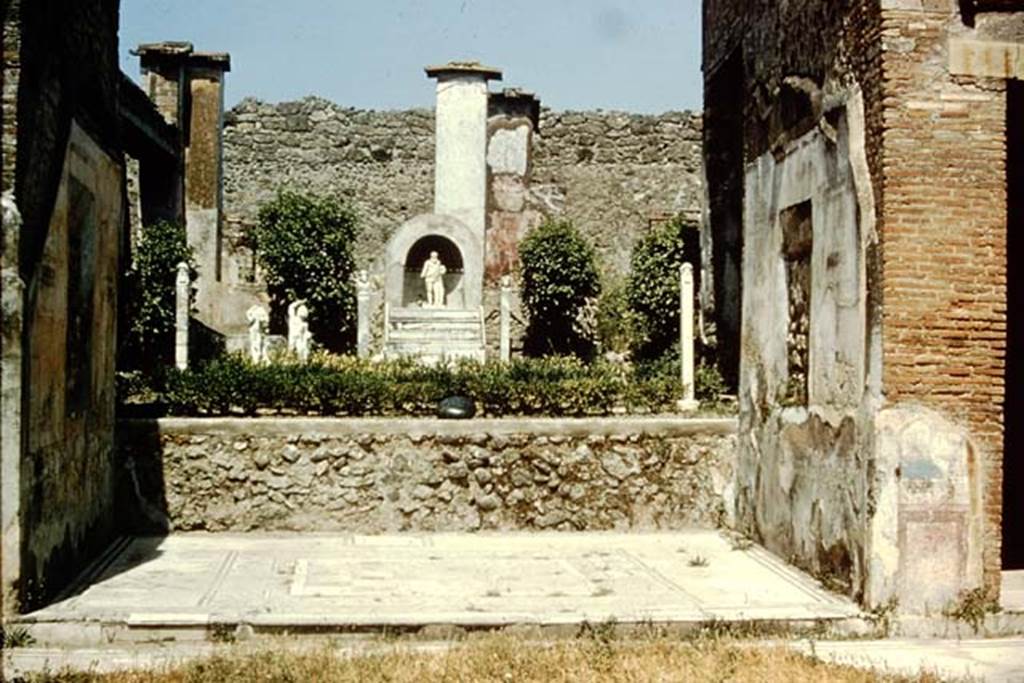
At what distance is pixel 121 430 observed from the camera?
11.0 m

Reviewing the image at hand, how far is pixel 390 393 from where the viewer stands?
12.0 m

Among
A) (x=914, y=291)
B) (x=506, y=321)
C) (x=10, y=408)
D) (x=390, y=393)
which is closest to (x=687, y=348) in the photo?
(x=390, y=393)

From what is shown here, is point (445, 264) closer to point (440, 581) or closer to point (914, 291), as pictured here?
point (440, 581)

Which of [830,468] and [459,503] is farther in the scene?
Result: [459,503]

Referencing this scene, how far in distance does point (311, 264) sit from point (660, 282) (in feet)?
24.5

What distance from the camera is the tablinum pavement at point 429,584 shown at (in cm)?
750

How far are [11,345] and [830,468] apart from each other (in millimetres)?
5698

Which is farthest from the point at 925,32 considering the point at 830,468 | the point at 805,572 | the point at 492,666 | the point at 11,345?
the point at 11,345

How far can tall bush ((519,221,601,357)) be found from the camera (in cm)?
2270

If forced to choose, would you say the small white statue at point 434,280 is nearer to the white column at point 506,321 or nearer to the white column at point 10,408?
the white column at point 506,321

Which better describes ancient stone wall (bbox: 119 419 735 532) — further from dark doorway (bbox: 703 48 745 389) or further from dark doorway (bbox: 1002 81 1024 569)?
dark doorway (bbox: 703 48 745 389)

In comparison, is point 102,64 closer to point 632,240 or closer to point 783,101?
point 783,101

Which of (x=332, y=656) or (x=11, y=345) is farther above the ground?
(x=11, y=345)

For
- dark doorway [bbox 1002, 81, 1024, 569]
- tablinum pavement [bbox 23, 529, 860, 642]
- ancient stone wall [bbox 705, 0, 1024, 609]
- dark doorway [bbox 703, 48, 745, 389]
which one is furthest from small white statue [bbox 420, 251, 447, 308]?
ancient stone wall [bbox 705, 0, 1024, 609]
